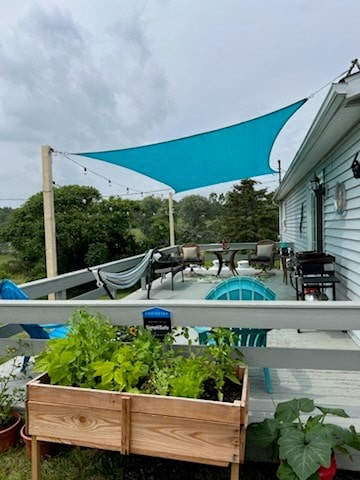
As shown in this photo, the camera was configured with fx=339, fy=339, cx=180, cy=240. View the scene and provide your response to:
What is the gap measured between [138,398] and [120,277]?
3423mm

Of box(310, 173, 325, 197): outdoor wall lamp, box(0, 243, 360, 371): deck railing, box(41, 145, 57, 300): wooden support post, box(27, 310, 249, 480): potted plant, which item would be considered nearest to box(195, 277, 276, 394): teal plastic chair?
box(0, 243, 360, 371): deck railing

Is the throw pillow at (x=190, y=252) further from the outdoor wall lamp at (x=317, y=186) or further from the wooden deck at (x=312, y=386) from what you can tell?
the wooden deck at (x=312, y=386)

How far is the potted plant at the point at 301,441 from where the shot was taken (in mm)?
1337

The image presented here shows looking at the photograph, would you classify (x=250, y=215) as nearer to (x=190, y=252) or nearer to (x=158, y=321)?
(x=190, y=252)

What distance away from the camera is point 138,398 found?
146cm

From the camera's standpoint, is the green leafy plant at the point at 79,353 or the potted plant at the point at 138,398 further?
the green leafy plant at the point at 79,353

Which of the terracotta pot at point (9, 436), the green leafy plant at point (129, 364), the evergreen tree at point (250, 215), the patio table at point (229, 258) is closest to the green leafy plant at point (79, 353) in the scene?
the green leafy plant at point (129, 364)

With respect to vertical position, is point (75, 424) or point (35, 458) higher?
point (75, 424)

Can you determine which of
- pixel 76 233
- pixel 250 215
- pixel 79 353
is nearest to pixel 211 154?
pixel 79 353

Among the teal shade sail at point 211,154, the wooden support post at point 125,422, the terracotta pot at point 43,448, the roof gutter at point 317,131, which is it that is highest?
the teal shade sail at point 211,154

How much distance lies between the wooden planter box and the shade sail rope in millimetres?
2669

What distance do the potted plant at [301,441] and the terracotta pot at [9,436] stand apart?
1.35 meters

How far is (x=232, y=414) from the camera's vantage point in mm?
1359

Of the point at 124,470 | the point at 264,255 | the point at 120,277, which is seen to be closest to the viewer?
the point at 124,470
